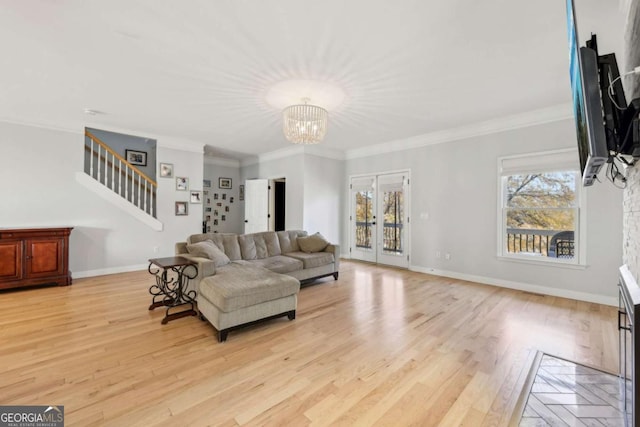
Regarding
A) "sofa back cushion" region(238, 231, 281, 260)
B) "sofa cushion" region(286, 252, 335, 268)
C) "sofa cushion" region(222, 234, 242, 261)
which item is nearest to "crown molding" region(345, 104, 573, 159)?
"sofa cushion" region(286, 252, 335, 268)

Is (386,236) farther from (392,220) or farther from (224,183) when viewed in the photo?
(224,183)

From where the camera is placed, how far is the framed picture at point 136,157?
616 cm

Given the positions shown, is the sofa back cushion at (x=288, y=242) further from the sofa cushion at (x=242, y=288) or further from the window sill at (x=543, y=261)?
the window sill at (x=543, y=261)

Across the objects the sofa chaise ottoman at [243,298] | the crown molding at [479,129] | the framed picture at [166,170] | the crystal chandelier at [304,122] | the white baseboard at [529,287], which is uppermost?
the crown molding at [479,129]

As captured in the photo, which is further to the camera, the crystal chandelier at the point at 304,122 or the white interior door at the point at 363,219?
the white interior door at the point at 363,219

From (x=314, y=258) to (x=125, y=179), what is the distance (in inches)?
166

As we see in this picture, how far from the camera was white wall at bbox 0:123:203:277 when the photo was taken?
4262 mm

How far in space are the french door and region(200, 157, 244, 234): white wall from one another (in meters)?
3.63

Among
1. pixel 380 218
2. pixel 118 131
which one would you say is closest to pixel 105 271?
pixel 118 131

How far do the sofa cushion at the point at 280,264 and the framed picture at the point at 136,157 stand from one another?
4.27 meters

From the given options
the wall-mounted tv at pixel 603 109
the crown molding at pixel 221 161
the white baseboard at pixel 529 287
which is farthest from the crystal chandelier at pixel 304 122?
the crown molding at pixel 221 161

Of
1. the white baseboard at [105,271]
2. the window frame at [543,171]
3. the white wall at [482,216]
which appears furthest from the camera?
the white baseboard at [105,271]

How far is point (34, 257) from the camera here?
4055 millimetres

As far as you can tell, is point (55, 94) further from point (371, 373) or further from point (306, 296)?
point (371, 373)
